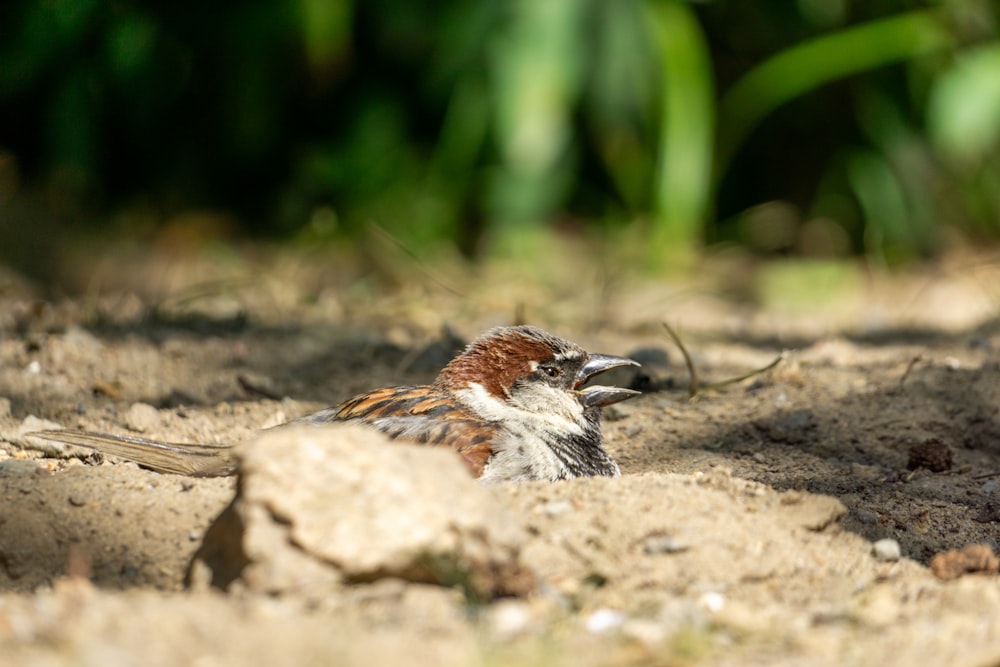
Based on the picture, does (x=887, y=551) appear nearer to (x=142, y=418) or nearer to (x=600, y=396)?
(x=600, y=396)

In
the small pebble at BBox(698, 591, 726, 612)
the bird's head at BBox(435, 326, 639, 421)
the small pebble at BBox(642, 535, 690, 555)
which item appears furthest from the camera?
the bird's head at BBox(435, 326, 639, 421)

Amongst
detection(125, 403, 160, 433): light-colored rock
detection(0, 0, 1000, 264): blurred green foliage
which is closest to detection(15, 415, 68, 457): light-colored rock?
detection(125, 403, 160, 433): light-colored rock

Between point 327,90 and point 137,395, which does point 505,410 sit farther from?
point 327,90

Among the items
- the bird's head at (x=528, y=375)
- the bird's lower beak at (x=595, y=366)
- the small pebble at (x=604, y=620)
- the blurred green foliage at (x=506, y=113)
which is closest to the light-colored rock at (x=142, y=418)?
the bird's head at (x=528, y=375)

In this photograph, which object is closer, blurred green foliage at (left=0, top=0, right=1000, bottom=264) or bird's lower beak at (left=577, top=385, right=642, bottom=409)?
bird's lower beak at (left=577, top=385, right=642, bottom=409)

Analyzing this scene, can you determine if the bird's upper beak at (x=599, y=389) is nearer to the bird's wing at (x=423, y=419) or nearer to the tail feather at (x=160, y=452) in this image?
the bird's wing at (x=423, y=419)

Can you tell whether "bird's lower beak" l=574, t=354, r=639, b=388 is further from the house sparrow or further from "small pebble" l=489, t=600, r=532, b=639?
"small pebble" l=489, t=600, r=532, b=639

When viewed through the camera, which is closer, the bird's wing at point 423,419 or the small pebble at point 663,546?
the small pebble at point 663,546

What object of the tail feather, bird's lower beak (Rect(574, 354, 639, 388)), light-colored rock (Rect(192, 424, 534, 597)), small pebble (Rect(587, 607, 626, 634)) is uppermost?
light-colored rock (Rect(192, 424, 534, 597))

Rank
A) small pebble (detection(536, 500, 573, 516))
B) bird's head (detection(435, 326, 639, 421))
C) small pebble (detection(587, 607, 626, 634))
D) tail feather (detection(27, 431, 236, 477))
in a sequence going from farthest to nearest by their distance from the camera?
1. bird's head (detection(435, 326, 639, 421))
2. tail feather (detection(27, 431, 236, 477))
3. small pebble (detection(536, 500, 573, 516))
4. small pebble (detection(587, 607, 626, 634))
